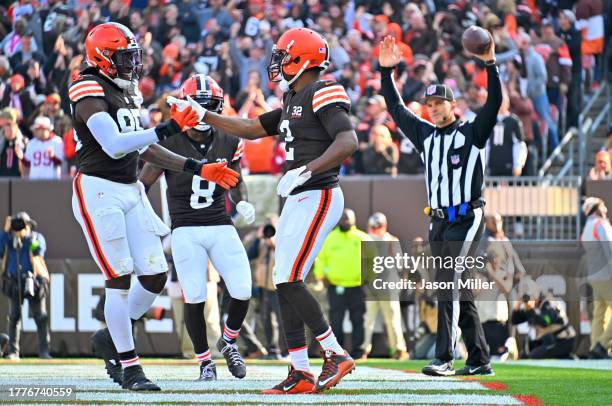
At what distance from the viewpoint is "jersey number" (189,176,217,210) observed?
27.3 ft

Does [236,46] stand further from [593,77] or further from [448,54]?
[593,77]

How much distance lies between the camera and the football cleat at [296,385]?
6791 mm

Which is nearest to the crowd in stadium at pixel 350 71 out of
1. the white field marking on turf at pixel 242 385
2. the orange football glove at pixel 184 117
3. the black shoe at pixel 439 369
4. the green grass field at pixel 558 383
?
the green grass field at pixel 558 383

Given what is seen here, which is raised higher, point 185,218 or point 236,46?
point 236,46

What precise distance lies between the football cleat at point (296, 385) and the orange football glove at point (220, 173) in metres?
1.11

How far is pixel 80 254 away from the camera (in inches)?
546

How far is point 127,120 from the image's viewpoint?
7.18 metres

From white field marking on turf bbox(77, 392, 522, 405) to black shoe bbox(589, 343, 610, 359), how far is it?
19.3 ft

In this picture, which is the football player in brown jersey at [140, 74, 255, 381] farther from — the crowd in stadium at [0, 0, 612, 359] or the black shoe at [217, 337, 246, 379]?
the crowd in stadium at [0, 0, 612, 359]

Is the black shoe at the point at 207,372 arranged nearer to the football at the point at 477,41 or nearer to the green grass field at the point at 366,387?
the green grass field at the point at 366,387

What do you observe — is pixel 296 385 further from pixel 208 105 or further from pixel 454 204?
pixel 208 105

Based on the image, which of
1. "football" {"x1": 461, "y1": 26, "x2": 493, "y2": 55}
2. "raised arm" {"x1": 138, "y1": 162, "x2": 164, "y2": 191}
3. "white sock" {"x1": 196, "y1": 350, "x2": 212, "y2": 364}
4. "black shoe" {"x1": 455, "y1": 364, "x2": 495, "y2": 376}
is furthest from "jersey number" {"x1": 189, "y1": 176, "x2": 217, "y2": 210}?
"black shoe" {"x1": 455, "y1": 364, "x2": 495, "y2": 376}

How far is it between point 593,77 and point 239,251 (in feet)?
32.1

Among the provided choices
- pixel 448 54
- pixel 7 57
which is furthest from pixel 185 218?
pixel 7 57
